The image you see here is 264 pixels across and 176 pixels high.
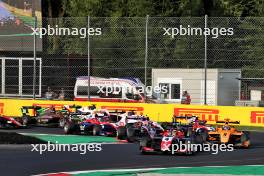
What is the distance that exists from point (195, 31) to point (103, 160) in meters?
13.9

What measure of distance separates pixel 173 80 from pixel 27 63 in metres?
6.45

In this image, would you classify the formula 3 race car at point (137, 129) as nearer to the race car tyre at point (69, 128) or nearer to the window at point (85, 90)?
the race car tyre at point (69, 128)

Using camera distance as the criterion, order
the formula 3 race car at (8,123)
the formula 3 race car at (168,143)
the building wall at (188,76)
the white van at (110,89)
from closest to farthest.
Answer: the formula 3 race car at (168,143), the formula 3 race car at (8,123), the building wall at (188,76), the white van at (110,89)

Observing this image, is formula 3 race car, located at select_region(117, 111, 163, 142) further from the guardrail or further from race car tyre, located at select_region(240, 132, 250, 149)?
the guardrail

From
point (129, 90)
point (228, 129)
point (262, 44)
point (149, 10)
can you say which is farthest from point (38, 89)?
point (149, 10)

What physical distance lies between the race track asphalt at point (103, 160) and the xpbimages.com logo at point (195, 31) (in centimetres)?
1003

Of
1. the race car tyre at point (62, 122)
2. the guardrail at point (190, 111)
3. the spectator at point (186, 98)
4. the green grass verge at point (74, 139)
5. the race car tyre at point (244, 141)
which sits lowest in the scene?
the green grass verge at point (74, 139)

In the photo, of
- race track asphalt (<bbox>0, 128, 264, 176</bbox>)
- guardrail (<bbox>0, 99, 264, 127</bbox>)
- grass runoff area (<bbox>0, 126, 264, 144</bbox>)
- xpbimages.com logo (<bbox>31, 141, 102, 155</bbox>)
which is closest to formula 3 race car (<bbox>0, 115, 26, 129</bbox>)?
grass runoff area (<bbox>0, 126, 264, 144</bbox>)

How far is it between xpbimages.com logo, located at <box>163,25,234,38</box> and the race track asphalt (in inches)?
395

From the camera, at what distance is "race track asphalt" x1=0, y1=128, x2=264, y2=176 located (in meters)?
13.2

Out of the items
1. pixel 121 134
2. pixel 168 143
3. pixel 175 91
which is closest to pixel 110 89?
pixel 175 91

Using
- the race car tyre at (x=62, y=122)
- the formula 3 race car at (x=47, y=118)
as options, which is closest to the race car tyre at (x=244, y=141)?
the race car tyre at (x=62, y=122)

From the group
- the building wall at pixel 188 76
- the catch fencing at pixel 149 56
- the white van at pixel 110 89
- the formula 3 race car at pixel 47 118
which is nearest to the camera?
the formula 3 race car at pixel 47 118

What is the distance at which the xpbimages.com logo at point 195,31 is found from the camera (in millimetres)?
26922
